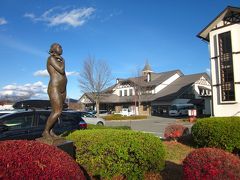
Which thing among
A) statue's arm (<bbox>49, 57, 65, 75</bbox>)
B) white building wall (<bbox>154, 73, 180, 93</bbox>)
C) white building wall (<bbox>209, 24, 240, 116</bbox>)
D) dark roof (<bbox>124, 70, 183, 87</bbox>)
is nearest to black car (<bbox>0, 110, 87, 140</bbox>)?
statue's arm (<bbox>49, 57, 65, 75</bbox>)

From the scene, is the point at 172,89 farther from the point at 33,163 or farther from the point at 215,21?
the point at 33,163

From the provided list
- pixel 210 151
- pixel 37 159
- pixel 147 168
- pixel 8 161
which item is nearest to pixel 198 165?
pixel 210 151

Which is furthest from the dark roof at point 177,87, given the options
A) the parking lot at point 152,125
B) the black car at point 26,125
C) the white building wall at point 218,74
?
the black car at point 26,125

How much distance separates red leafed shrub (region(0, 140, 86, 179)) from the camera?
2.91 meters

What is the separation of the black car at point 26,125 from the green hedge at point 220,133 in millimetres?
4799

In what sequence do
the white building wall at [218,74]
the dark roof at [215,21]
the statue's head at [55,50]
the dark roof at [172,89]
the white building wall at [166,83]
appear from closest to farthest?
the statue's head at [55,50]
the white building wall at [218,74]
the dark roof at [215,21]
the dark roof at [172,89]
the white building wall at [166,83]

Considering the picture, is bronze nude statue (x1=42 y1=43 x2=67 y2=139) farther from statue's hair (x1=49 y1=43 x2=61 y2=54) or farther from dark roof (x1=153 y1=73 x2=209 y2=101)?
dark roof (x1=153 y1=73 x2=209 y2=101)

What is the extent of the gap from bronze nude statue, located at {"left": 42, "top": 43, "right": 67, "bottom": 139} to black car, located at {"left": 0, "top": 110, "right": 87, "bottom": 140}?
279cm

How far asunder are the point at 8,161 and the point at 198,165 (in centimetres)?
290

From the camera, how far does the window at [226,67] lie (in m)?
25.8

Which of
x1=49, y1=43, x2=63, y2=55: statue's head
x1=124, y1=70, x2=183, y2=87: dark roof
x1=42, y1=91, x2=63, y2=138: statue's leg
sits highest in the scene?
x1=124, y1=70, x2=183, y2=87: dark roof

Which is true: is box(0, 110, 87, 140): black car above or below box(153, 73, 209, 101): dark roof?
below

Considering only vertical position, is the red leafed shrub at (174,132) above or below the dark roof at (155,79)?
below

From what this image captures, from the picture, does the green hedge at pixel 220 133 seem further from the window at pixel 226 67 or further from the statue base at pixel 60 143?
the window at pixel 226 67
